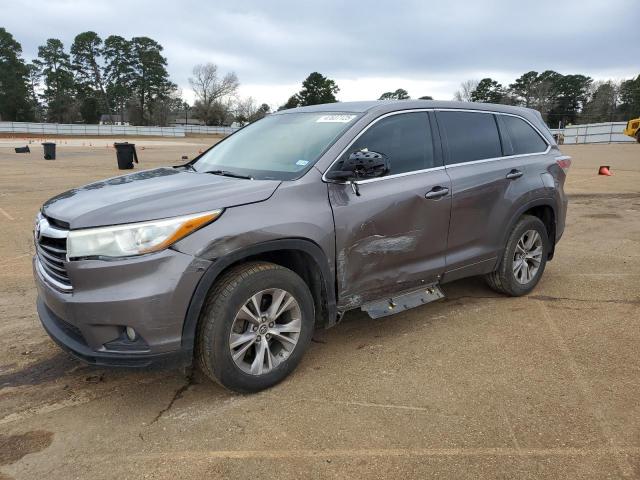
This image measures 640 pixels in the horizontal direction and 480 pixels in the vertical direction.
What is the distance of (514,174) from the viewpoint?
15.1 feet

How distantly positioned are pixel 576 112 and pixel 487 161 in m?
106

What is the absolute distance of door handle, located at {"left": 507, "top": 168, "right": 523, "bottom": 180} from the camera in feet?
15.0

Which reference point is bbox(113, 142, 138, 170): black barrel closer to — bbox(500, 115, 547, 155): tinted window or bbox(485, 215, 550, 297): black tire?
bbox(500, 115, 547, 155): tinted window

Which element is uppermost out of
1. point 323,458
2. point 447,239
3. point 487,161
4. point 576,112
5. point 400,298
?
point 576,112

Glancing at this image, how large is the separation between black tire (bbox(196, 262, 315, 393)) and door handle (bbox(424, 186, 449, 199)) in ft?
4.26

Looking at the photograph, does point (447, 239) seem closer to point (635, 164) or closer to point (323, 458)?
point (323, 458)

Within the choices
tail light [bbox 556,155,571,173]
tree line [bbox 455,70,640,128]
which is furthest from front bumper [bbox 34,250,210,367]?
tree line [bbox 455,70,640,128]

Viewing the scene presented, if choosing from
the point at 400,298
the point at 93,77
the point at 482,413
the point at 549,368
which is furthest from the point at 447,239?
the point at 93,77

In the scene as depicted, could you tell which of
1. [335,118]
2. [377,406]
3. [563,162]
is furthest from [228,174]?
[563,162]

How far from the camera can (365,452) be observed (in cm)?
269

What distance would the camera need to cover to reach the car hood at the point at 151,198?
2.82 m

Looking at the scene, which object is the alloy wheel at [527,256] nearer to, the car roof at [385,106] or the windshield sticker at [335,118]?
the car roof at [385,106]

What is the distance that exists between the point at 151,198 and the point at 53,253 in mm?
656

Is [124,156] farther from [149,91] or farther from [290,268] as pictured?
[149,91]
